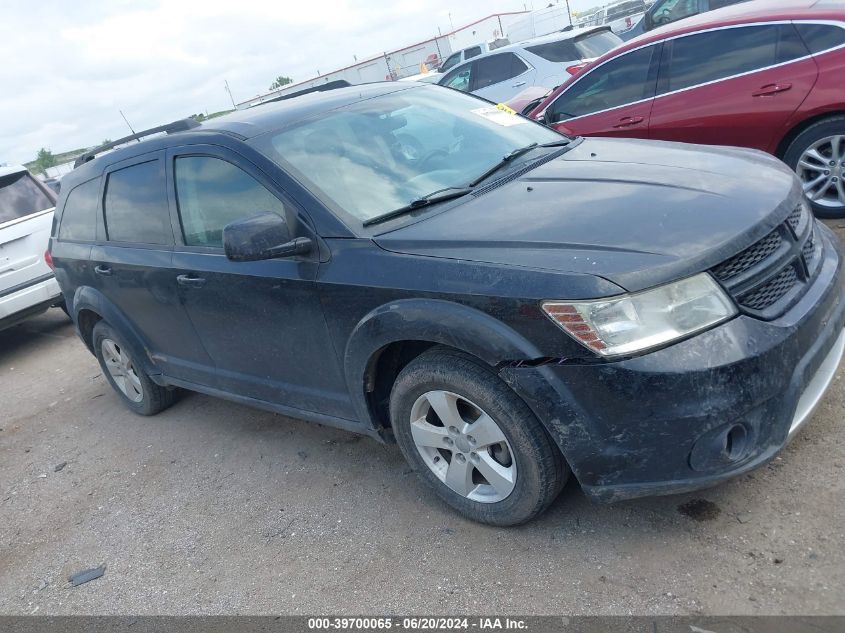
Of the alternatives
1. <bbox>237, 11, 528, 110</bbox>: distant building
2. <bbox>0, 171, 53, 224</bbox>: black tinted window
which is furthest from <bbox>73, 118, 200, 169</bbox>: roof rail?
<bbox>237, 11, 528, 110</bbox>: distant building

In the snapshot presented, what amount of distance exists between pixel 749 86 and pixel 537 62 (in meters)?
6.32

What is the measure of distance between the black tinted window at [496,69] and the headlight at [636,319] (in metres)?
9.86

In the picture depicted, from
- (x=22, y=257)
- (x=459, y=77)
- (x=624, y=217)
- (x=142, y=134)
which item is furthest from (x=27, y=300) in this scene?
(x=459, y=77)

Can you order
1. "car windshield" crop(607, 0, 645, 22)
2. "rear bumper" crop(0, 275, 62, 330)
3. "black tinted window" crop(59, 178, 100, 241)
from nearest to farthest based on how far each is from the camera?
1. "black tinted window" crop(59, 178, 100, 241)
2. "rear bumper" crop(0, 275, 62, 330)
3. "car windshield" crop(607, 0, 645, 22)

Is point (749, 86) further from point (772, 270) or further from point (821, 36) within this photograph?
point (772, 270)

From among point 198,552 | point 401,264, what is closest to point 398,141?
point 401,264

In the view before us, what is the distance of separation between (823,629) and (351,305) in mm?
1996

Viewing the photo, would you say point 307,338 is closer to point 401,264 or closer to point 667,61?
point 401,264

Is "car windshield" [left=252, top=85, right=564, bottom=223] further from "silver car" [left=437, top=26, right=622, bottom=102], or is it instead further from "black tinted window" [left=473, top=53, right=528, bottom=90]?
"black tinted window" [left=473, top=53, right=528, bottom=90]

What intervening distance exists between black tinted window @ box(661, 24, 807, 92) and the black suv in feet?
7.54

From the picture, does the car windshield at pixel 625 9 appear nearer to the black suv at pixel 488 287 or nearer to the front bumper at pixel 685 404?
the black suv at pixel 488 287

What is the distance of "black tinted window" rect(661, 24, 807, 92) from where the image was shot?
519 centimetres

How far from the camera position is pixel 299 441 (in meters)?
4.21

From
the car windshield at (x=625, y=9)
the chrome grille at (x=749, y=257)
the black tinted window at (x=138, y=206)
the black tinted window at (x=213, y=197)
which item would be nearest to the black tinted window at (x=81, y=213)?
the black tinted window at (x=138, y=206)
